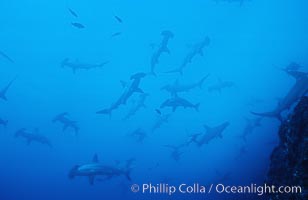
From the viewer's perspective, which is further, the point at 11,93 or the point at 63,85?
the point at 11,93

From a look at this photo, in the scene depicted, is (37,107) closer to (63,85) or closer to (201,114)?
(63,85)

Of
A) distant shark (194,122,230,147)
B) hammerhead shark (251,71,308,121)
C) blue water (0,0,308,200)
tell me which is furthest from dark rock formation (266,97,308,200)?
blue water (0,0,308,200)

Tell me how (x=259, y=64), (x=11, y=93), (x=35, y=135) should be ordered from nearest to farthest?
(x=35, y=135) → (x=259, y=64) → (x=11, y=93)

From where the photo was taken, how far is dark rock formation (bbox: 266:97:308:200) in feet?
19.9

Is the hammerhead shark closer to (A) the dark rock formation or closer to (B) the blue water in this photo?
(A) the dark rock formation

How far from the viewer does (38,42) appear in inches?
2194

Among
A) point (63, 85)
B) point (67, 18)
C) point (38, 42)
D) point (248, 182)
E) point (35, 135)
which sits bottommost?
point (248, 182)

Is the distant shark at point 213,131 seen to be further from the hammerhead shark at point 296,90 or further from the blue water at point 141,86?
the blue water at point 141,86

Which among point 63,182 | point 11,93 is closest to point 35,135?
point 63,182

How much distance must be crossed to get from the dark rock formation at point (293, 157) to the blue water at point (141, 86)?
892 centimetres

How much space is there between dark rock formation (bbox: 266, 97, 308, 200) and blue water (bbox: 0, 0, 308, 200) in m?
8.92

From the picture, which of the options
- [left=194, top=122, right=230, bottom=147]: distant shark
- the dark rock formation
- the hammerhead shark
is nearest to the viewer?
the dark rock formation

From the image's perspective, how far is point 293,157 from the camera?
668cm

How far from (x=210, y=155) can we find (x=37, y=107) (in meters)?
32.0
